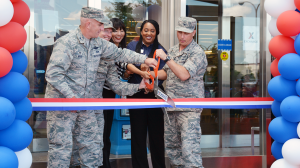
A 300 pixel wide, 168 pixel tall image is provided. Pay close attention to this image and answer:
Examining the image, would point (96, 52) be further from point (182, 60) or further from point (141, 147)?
point (141, 147)

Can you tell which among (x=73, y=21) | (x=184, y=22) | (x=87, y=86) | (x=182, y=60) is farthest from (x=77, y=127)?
(x=73, y=21)

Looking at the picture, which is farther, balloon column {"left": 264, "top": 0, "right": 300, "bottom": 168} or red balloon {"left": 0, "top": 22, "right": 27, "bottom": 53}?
balloon column {"left": 264, "top": 0, "right": 300, "bottom": 168}

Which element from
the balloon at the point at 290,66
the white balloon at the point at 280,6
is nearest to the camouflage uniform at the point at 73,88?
the white balloon at the point at 280,6

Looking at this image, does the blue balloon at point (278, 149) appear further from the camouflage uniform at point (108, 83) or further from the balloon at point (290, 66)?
the camouflage uniform at point (108, 83)

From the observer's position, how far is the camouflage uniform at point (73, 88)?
230 cm

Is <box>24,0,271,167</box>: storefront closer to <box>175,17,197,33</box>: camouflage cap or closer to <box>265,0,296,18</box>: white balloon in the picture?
<box>175,17,197,33</box>: camouflage cap

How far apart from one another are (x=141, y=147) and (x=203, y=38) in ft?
7.94

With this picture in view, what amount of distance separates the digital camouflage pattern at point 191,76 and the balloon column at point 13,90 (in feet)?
4.64

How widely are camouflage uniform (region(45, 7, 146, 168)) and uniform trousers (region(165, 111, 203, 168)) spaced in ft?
2.61

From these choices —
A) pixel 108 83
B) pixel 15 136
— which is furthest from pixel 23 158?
pixel 108 83

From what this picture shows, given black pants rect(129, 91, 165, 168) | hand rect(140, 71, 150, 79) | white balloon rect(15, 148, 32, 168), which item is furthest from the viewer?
black pants rect(129, 91, 165, 168)

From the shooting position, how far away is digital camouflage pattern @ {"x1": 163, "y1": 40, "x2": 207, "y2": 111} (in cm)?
269

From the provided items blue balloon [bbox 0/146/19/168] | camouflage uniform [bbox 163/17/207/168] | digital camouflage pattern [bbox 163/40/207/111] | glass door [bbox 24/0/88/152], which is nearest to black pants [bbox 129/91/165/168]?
camouflage uniform [bbox 163/17/207/168]

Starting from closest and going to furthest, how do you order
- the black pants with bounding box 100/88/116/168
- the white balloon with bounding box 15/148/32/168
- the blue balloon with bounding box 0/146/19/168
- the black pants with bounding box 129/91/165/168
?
1. the blue balloon with bounding box 0/146/19/168
2. the white balloon with bounding box 15/148/32/168
3. the black pants with bounding box 129/91/165/168
4. the black pants with bounding box 100/88/116/168
